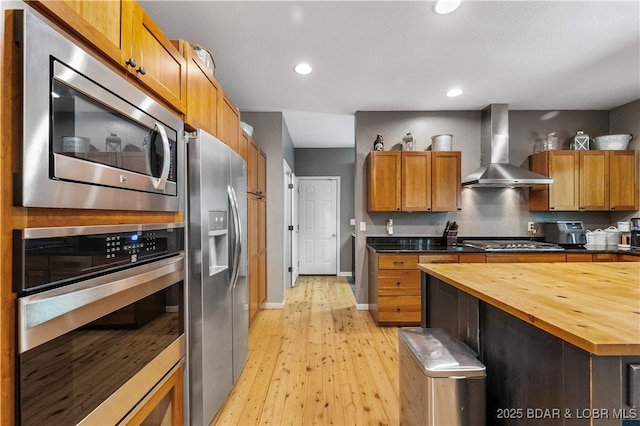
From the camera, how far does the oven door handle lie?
68 centimetres

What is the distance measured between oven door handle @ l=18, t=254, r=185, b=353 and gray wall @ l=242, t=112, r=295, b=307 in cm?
274

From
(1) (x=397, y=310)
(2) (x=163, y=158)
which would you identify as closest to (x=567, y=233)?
(1) (x=397, y=310)

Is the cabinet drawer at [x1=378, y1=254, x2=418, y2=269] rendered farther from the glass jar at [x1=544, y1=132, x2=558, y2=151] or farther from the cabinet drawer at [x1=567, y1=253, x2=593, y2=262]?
the glass jar at [x1=544, y1=132, x2=558, y2=151]

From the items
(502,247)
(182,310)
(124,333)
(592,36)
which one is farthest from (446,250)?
(124,333)

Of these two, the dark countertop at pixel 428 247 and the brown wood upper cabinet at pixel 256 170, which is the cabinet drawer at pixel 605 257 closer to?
the dark countertop at pixel 428 247

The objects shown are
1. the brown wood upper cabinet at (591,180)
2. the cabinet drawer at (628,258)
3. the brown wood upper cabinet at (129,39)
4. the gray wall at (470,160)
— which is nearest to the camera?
the brown wood upper cabinet at (129,39)

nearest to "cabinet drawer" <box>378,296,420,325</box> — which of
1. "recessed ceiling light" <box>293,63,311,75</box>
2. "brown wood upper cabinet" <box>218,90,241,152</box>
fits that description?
"brown wood upper cabinet" <box>218,90,241,152</box>

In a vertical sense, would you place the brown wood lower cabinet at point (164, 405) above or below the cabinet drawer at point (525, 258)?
below

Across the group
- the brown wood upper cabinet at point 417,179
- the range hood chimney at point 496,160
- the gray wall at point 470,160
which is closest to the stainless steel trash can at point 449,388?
the brown wood upper cabinet at point 417,179

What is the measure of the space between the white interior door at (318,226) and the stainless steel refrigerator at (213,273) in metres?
3.80

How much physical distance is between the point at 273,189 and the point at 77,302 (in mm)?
3170

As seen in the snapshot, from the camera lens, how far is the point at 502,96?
3.36 metres

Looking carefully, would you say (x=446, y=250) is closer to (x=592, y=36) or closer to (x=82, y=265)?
(x=592, y=36)

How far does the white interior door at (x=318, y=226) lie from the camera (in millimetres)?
5930
